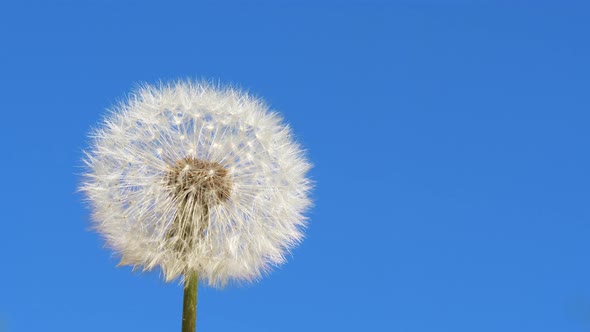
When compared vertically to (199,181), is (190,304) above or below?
below

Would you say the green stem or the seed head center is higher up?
the seed head center

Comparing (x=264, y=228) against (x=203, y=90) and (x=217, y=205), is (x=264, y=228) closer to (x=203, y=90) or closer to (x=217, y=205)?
(x=217, y=205)

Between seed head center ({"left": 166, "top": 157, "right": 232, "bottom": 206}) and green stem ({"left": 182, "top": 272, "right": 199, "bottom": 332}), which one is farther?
seed head center ({"left": 166, "top": 157, "right": 232, "bottom": 206})

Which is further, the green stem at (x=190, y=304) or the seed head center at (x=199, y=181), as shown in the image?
the seed head center at (x=199, y=181)

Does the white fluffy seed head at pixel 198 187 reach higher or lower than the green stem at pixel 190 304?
higher
